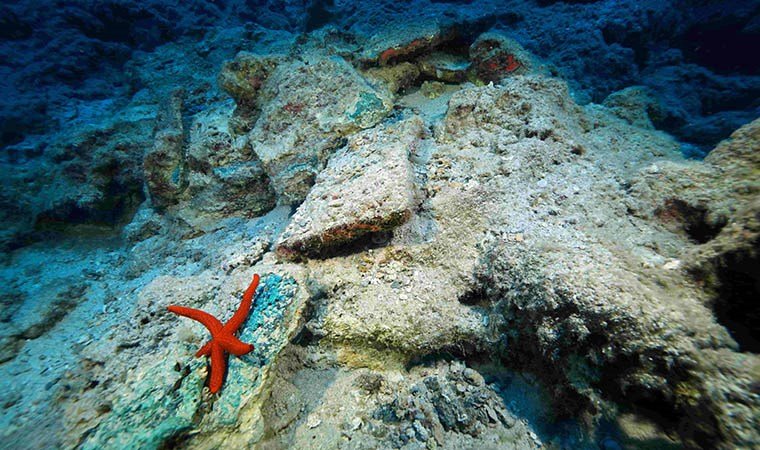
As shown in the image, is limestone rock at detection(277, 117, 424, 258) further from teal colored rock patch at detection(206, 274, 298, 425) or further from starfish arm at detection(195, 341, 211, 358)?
starfish arm at detection(195, 341, 211, 358)

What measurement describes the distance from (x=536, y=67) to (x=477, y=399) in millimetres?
4344

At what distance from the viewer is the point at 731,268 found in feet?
4.71

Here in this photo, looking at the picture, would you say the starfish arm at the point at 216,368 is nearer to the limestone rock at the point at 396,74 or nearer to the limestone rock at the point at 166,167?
the limestone rock at the point at 166,167

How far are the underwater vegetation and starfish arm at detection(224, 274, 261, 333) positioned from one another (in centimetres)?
3

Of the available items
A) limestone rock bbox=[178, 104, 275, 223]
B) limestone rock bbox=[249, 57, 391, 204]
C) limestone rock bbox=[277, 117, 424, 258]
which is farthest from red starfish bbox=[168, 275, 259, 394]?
limestone rock bbox=[178, 104, 275, 223]

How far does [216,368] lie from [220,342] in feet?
0.55

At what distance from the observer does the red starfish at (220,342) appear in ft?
6.48

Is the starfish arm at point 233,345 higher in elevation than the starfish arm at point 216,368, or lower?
higher

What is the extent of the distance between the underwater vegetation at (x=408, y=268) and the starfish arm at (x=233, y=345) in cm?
2

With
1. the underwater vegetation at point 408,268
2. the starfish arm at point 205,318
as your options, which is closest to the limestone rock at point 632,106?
the underwater vegetation at point 408,268

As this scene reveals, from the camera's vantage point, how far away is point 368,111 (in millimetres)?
3652

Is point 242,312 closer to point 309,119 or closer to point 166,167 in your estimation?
point 309,119

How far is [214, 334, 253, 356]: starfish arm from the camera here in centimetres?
197

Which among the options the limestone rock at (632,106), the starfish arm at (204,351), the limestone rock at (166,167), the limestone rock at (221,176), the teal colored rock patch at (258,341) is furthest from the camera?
the limestone rock at (166,167)
